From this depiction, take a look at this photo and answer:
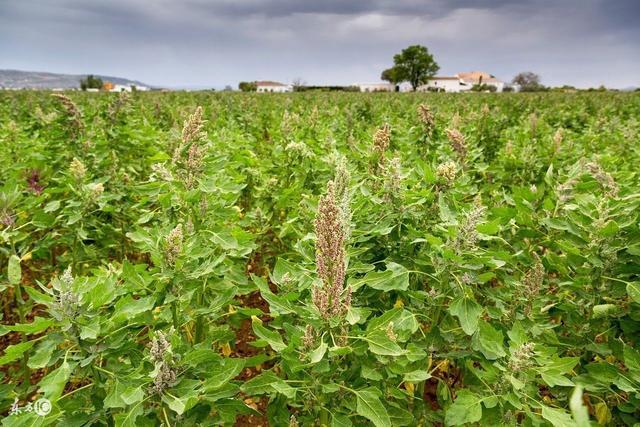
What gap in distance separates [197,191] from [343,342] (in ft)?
3.50

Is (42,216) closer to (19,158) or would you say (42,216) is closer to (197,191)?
(197,191)

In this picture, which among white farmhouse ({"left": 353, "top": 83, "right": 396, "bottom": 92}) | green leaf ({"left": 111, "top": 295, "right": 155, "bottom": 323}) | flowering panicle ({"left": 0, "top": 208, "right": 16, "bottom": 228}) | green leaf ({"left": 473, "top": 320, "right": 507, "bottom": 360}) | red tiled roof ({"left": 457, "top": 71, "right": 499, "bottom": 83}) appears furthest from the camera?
red tiled roof ({"left": 457, "top": 71, "right": 499, "bottom": 83})

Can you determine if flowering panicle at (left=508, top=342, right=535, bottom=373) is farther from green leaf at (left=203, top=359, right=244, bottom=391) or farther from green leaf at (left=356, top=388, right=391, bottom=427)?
green leaf at (left=203, top=359, right=244, bottom=391)

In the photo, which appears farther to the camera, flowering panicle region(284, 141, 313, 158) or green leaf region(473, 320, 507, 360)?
flowering panicle region(284, 141, 313, 158)

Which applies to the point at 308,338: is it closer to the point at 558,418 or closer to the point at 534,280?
the point at 558,418

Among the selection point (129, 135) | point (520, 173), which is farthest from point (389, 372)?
point (129, 135)

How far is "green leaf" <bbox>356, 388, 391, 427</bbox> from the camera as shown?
5.57 feet

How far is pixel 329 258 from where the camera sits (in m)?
1.61

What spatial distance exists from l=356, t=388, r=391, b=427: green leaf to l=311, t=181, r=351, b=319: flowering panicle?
0.36 metres

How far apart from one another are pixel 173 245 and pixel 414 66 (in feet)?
292

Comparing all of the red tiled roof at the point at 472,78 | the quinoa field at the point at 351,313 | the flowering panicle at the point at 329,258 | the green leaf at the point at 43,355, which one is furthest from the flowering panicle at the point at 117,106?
the red tiled roof at the point at 472,78

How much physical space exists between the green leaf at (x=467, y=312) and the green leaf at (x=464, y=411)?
0.90 feet

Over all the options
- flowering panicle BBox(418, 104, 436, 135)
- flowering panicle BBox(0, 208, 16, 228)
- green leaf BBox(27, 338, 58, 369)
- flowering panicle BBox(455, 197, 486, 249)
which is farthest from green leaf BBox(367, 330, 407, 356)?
flowering panicle BBox(418, 104, 436, 135)

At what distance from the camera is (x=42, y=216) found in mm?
2867
